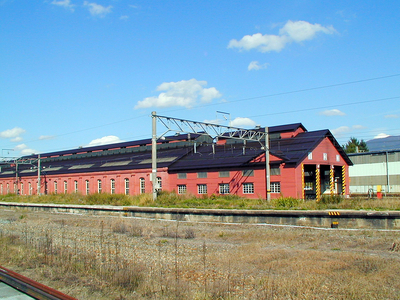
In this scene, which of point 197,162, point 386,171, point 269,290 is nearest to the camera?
point 269,290

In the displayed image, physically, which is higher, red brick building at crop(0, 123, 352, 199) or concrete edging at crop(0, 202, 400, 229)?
red brick building at crop(0, 123, 352, 199)

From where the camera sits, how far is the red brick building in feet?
112

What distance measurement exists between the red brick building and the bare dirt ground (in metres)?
18.8

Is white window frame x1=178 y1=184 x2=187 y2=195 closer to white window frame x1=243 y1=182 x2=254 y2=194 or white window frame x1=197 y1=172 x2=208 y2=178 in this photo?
white window frame x1=197 y1=172 x2=208 y2=178

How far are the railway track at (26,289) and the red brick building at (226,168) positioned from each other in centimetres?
2424

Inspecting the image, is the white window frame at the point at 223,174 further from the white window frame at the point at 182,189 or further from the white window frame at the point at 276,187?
the white window frame at the point at 182,189

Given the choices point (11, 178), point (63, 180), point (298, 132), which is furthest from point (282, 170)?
point (11, 178)

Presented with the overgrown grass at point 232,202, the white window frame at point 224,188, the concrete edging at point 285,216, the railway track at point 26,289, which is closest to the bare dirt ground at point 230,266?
the railway track at point 26,289

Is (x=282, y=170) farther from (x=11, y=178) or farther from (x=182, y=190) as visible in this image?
(x=11, y=178)

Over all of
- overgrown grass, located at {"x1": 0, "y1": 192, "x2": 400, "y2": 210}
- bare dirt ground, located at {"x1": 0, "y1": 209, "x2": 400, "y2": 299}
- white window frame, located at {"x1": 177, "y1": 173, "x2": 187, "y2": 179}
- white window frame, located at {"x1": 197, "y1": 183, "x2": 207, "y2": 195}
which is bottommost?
bare dirt ground, located at {"x1": 0, "y1": 209, "x2": 400, "y2": 299}

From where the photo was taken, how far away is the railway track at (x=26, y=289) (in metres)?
6.57

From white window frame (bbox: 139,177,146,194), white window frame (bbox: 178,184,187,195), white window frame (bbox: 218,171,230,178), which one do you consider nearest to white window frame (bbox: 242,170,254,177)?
white window frame (bbox: 218,171,230,178)

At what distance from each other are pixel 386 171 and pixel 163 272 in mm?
49629

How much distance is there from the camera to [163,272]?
28.3 ft
